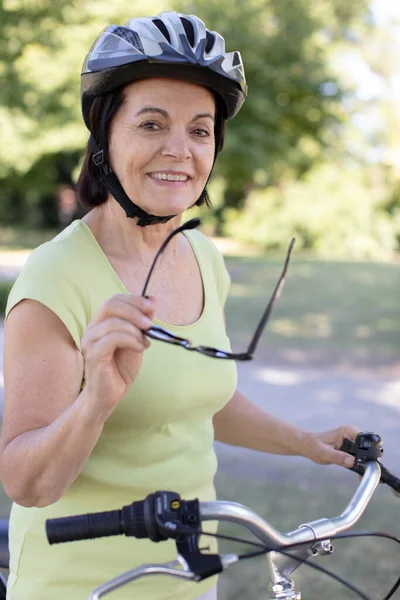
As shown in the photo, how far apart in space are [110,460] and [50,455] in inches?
12.6

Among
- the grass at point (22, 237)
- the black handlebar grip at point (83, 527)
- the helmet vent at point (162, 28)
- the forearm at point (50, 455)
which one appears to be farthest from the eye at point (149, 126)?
the grass at point (22, 237)

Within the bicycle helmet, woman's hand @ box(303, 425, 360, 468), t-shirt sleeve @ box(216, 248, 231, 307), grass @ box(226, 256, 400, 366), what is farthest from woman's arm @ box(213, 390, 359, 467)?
grass @ box(226, 256, 400, 366)

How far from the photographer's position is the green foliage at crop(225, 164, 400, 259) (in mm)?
31703

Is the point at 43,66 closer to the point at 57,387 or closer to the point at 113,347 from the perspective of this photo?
the point at 57,387

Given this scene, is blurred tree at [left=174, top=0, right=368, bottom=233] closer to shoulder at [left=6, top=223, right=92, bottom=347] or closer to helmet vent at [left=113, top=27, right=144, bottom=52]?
helmet vent at [left=113, top=27, right=144, bottom=52]

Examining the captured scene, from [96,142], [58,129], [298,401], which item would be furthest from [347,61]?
[96,142]

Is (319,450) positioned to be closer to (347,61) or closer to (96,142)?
(96,142)

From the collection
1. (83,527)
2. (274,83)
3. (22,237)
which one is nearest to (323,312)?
(274,83)

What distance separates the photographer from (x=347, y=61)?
3375cm

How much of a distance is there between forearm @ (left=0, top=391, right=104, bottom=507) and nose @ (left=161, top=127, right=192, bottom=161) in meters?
0.68

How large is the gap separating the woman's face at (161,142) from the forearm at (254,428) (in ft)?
2.22

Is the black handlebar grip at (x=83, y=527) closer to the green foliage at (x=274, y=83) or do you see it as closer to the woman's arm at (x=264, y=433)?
the woman's arm at (x=264, y=433)

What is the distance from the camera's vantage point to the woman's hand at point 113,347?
1431 millimetres

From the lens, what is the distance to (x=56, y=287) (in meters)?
1.78
